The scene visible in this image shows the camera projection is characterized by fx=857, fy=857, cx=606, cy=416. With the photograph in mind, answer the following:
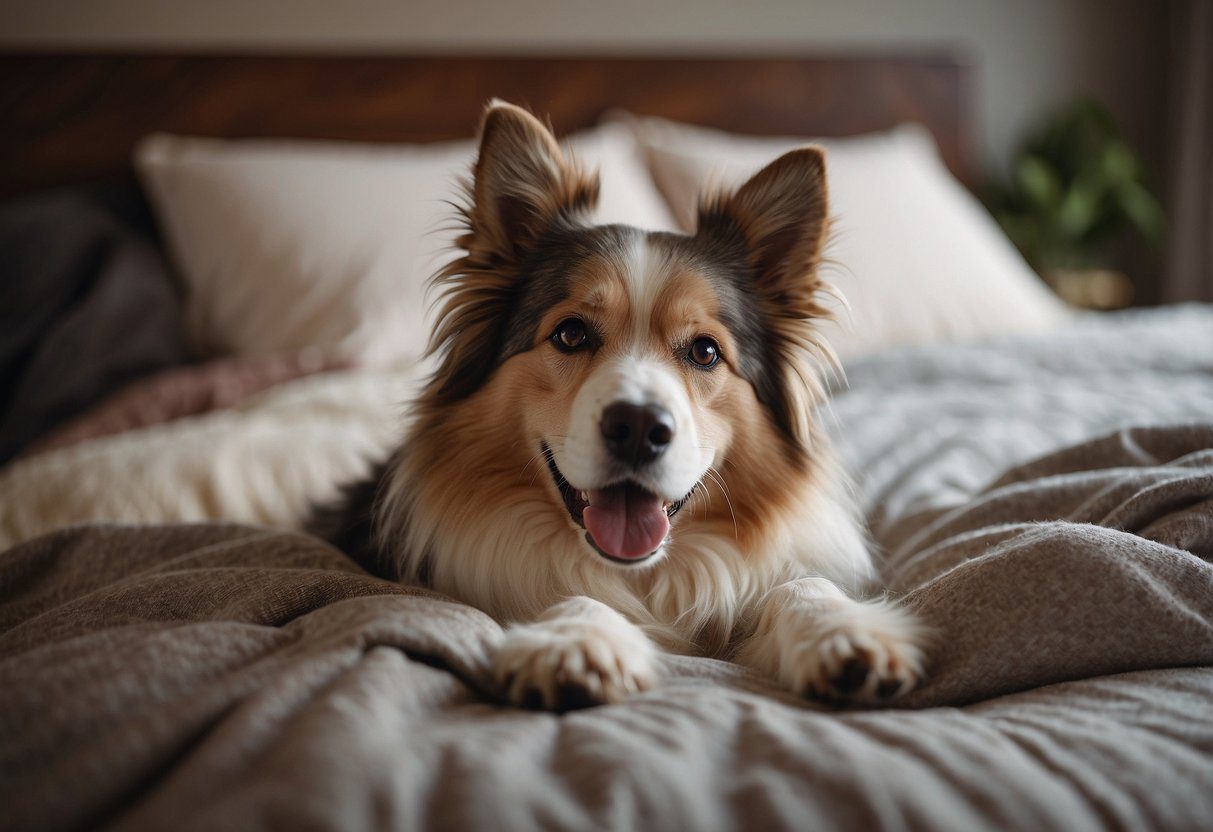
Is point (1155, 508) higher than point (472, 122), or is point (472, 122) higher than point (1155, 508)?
point (472, 122)

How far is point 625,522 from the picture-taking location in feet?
4.83

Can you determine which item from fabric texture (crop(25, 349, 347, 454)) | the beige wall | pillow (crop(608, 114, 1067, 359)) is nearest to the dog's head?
fabric texture (crop(25, 349, 347, 454))

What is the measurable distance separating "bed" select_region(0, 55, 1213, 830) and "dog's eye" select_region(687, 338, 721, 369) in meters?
0.53

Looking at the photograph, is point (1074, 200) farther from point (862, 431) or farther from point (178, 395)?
point (178, 395)

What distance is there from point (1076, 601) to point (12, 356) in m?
2.91

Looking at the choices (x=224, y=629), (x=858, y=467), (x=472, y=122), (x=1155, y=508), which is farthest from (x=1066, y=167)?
(x=224, y=629)

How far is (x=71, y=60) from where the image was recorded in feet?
11.8

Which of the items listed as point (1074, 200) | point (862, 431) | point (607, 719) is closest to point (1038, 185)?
point (1074, 200)

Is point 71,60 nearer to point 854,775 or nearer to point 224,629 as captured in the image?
point 224,629

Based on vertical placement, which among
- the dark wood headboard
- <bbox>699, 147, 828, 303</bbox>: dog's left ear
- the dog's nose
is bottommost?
the dog's nose

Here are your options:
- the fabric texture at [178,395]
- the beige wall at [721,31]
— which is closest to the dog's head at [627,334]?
the fabric texture at [178,395]

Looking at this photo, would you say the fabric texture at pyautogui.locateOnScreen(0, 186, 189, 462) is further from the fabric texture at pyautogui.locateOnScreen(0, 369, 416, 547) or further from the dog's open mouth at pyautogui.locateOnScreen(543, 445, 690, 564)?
the dog's open mouth at pyautogui.locateOnScreen(543, 445, 690, 564)

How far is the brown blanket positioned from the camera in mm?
768

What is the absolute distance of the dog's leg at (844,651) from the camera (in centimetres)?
108
